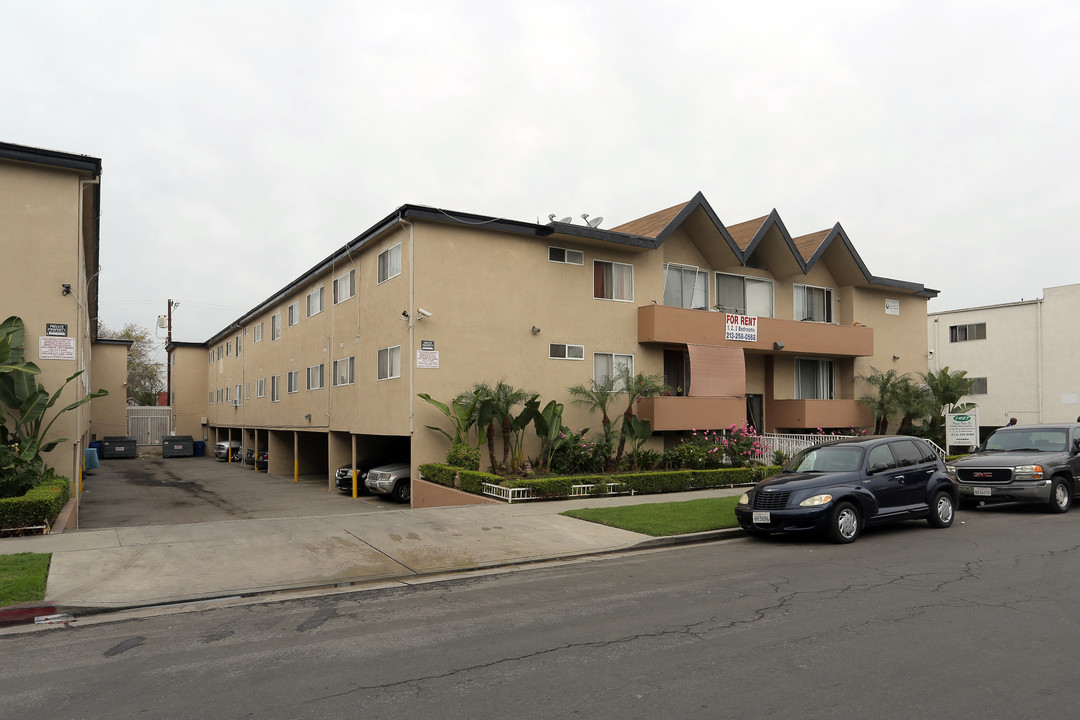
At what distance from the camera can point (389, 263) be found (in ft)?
69.8

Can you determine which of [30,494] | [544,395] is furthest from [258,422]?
[30,494]

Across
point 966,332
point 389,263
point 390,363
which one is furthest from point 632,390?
point 966,332

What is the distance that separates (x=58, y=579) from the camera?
29.7ft

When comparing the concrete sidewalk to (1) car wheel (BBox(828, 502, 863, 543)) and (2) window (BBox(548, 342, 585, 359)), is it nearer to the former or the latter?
(1) car wheel (BBox(828, 502, 863, 543))

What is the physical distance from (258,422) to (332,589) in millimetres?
30637

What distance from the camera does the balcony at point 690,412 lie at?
21.4 m

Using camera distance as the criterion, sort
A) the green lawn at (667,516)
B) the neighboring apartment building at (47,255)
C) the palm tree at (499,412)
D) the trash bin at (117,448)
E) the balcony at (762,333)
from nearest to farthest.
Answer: the green lawn at (667,516) → the neighboring apartment building at (47,255) → the palm tree at (499,412) → the balcony at (762,333) → the trash bin at (117,448)

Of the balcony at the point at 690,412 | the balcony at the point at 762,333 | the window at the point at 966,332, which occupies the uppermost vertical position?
the window at the point at 966,332

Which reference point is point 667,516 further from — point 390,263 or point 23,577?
point 390,263

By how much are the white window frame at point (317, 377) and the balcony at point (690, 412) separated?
40.5ft

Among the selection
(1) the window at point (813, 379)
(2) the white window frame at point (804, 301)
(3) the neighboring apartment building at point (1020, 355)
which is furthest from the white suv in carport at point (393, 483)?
(3) the neighboring apartment building at point (1020, 355)

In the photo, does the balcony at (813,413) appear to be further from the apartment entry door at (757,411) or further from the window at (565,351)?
the window at (565,351)

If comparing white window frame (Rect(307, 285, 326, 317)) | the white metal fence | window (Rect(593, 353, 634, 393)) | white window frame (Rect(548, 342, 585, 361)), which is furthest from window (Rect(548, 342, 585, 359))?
the white metal fence

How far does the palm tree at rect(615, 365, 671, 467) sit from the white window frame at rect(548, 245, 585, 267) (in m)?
3.40
